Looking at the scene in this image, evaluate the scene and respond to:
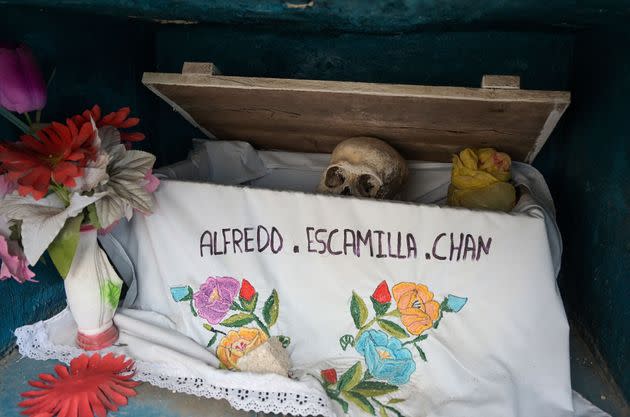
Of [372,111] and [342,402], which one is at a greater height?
[372,111]

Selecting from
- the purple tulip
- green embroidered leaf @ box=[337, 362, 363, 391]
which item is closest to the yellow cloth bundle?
green embroidered leaf @ box=[337, 362, 363, 391]

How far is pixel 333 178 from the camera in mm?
→ 1697

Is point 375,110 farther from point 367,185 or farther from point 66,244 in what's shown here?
point 66,244

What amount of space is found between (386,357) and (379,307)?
0.14 m

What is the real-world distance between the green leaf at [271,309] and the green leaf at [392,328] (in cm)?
30

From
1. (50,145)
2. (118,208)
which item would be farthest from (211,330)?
(50,145)

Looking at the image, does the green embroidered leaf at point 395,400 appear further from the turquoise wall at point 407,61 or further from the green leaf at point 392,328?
the turquoise wall at point 407,61

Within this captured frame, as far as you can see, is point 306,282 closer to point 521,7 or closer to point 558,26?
point 521,7

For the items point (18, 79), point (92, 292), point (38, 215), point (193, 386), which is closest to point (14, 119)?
point (18, 79)

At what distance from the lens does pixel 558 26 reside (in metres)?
1.63

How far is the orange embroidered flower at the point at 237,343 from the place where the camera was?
1464 millimetres

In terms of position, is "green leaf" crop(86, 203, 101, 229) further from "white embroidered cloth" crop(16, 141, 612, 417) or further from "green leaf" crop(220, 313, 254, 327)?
"green leaf" crop(220, 313, 254, 327)

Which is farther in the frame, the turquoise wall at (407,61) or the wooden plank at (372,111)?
the wooden plank at (372,111)

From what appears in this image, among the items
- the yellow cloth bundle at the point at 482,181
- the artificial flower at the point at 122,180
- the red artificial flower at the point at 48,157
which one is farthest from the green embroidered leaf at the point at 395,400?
the red artificial flower at the point at 48,157
